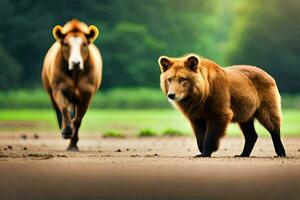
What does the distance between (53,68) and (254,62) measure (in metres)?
16.3

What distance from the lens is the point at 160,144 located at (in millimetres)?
12531

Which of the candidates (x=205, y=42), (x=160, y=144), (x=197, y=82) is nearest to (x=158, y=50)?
(x=205, y=42)

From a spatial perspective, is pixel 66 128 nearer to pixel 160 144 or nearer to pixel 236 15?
pixel 160 144

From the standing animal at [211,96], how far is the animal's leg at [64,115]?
1.52 metres

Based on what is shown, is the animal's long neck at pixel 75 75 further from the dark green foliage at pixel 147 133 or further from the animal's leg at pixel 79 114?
the dark green foliage at pixel 147 133

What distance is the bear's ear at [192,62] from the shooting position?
8.53m

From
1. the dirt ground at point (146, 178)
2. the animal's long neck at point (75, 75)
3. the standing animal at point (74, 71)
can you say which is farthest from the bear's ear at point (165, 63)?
the animal's long neck at point (75, 75)

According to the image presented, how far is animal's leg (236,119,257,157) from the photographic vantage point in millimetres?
9516

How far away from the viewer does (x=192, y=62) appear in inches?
337

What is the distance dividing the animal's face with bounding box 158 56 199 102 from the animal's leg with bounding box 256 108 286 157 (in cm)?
115

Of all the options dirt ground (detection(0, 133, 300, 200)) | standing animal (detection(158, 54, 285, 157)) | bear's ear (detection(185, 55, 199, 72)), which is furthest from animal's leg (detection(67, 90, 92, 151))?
bear's ear (detection(185, 55, 199, 72))

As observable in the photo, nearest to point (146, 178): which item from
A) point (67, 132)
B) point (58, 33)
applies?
point (67, 132)

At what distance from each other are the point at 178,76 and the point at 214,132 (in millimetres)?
666

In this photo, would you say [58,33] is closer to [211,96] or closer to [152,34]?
[211,96]
